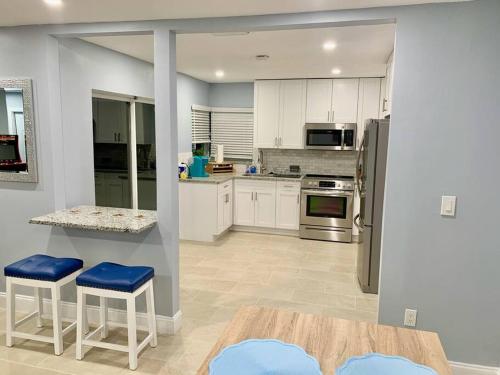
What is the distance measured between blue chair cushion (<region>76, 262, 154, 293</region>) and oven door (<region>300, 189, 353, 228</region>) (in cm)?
328

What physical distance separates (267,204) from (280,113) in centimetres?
147

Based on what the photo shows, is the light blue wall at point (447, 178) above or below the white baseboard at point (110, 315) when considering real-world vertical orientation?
above

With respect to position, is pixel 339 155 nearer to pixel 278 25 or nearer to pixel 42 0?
pixel 278 25

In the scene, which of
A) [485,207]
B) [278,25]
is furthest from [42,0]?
[485,207]

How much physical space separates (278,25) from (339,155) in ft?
12.6

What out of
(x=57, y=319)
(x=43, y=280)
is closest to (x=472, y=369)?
(x=57, y=319)

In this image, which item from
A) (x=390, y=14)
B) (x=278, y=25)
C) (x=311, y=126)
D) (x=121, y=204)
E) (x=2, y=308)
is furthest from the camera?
(x=311, y=126)

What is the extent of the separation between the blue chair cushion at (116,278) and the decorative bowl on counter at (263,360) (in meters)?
1.32

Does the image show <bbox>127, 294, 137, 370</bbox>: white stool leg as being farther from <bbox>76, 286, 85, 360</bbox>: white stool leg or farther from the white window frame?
the white window frame

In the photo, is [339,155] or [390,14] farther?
[339,155]

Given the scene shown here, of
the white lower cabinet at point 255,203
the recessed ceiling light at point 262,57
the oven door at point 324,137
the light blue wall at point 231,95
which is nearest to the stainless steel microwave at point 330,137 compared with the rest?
the oven door at point 324,137

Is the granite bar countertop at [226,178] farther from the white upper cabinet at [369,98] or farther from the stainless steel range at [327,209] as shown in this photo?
the white upper cabinet at [369,98]

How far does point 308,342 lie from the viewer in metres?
1.50

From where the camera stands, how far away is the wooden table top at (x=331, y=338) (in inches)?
55.5
